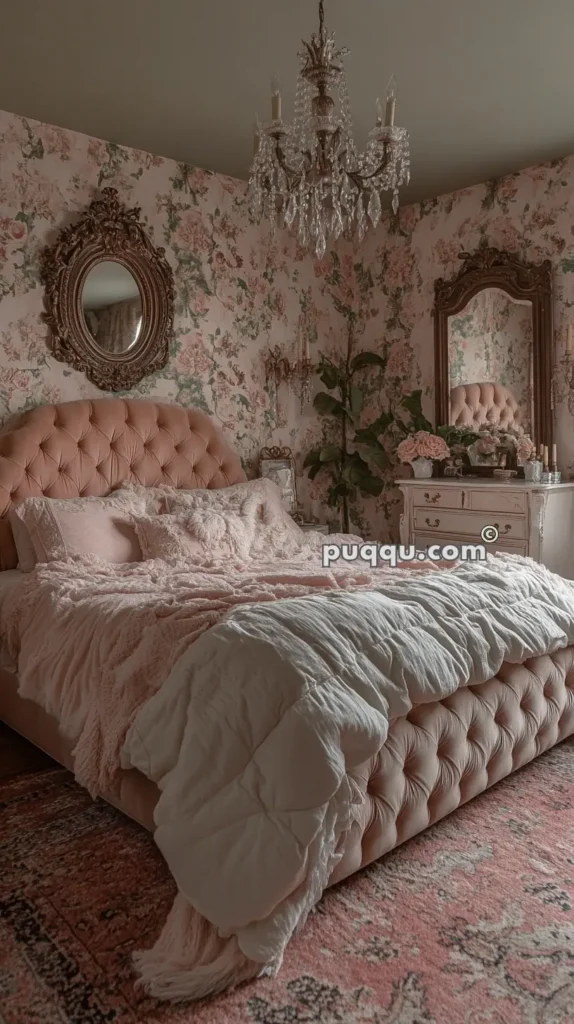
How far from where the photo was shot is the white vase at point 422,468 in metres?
4.40

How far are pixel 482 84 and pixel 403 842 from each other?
2.93 metres

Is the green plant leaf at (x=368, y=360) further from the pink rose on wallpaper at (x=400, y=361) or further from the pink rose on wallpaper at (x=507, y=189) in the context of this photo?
the pink rose on wallpaper at (x=507, y=189)

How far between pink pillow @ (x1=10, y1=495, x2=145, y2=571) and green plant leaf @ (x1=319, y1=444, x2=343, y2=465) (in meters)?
1.74

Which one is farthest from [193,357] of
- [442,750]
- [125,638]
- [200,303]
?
[442,750]

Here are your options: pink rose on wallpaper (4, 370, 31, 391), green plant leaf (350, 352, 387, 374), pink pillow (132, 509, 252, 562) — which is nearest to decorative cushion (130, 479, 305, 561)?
pink pillow (132, 509, 252, 562)

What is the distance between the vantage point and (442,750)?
196cm

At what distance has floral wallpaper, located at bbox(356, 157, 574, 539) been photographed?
3943 mm

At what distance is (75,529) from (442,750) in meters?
1.72

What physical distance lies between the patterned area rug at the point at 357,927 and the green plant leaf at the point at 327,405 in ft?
9.63

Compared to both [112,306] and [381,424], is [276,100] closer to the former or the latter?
[112,306]

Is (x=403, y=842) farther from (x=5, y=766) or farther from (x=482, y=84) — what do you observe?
(x=482, y=84)

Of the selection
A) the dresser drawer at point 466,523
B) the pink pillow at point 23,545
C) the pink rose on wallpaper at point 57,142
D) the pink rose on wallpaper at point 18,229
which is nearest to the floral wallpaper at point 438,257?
the dresser drawer at point 466,523

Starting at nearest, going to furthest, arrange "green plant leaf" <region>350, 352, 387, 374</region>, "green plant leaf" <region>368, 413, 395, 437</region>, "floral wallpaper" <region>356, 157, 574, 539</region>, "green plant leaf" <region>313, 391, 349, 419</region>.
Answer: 1. "floral wallpaper" <region>356, 157, 574, 539</region>
2. "green plant leaf" <region>368, 413, 395, 437</region>
3. "green plant leaf" <region>313, 391, 349, 419</region>
4. "green plant leaf" <region>350, 352, 387, 374</region>

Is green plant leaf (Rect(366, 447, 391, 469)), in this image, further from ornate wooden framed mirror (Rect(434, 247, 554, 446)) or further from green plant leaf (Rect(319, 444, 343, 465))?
ornate wooden framed mirror (Rect(434, 247, 554, 446))
